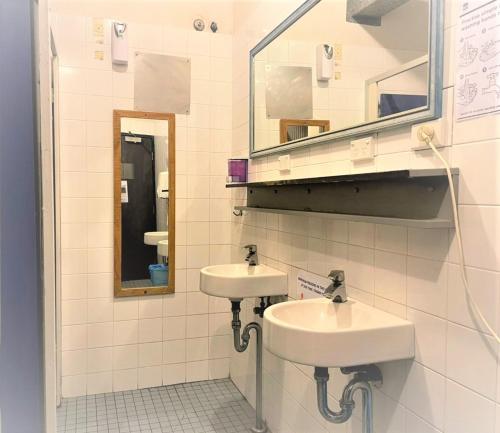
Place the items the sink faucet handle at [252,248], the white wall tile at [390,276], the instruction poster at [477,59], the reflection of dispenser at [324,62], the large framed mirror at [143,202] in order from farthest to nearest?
the large framed mirror at [143,202] < the sink faucet handle at [252,248] < the reflection of dispenser at [324,62] < the white wall tile at [390,276] < the instruction poster at [477,59]

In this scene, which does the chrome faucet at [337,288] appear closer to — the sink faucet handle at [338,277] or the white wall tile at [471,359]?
the sink faucet handle at [338,277]

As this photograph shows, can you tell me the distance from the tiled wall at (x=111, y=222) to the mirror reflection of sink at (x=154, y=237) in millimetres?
100

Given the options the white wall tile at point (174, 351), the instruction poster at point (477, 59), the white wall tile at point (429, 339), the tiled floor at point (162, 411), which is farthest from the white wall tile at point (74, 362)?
the instruction poster at point (477, 59)

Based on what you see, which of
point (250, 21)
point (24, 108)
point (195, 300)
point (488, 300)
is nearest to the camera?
point (24, 108)

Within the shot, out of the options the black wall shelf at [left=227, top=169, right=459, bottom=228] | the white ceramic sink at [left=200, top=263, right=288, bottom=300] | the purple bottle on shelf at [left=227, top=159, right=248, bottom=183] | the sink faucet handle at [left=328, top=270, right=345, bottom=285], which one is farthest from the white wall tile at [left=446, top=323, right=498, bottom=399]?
the purple bottle on shelf at [left=227, top=159, right=248, bottom=183]

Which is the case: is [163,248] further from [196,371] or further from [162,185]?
[196,371]

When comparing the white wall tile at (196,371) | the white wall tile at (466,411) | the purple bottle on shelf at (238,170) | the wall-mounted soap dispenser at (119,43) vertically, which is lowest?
the white wall tile at (196,371)

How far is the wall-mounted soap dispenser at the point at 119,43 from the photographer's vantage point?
8.66ft

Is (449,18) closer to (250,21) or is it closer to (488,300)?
(488,300)

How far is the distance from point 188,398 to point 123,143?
1672 mm

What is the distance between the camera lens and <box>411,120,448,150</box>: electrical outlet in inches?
47.1

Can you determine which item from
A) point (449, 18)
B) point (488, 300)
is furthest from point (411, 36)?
point (488, 300)

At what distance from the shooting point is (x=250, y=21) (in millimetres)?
2625

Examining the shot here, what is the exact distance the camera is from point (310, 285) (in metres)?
1.96
